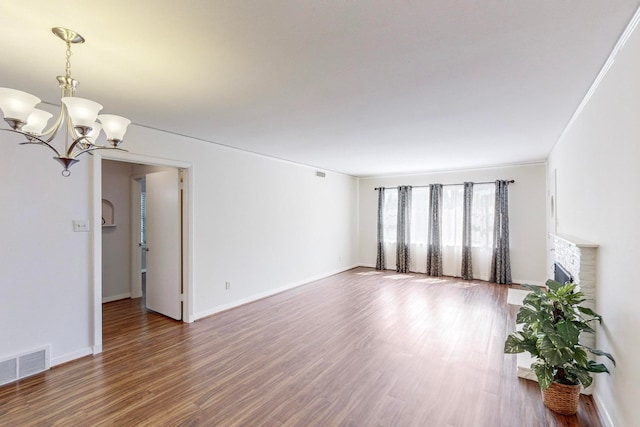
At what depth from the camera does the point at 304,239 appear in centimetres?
638

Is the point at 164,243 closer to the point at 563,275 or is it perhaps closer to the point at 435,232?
the point at 563,275

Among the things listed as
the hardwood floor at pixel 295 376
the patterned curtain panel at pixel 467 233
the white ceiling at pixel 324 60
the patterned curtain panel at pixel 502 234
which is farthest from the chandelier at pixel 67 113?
the patterned curtain panel at pixel 502 234

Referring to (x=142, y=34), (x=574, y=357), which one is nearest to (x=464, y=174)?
(x=574, y=357)

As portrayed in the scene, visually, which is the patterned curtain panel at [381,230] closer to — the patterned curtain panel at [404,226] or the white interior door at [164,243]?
the patterned curtain panel at [404,226]

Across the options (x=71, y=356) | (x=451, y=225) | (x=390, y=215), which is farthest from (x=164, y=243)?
(x=451, y=225)

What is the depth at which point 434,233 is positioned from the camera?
7.03 meters

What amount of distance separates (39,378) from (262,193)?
11.6 feet

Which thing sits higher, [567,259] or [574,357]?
[567,259]

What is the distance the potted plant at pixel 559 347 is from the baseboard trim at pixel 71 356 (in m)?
4.10

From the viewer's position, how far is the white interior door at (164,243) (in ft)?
13.6

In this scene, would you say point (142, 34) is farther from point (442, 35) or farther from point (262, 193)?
point (262, 193)

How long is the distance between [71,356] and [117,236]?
2.70 meters

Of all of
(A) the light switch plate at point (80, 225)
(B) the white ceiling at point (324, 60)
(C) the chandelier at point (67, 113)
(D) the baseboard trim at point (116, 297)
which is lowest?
(D) the baseboard trim at point (116, 297)

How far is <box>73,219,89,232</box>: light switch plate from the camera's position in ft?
10.0
